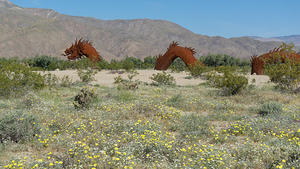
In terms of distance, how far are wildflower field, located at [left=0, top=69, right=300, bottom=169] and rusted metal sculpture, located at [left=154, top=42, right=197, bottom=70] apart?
33.8 ft

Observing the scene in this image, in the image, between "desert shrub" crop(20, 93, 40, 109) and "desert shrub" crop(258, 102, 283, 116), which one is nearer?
"desert shrub" crop(258, 102, 283, 116)

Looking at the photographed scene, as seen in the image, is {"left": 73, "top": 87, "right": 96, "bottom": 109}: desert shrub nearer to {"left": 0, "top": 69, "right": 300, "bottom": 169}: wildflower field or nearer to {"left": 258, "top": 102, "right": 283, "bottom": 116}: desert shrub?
{"left": 0, "top": 69, "right": 300, "bottom": 169}: wildflower field

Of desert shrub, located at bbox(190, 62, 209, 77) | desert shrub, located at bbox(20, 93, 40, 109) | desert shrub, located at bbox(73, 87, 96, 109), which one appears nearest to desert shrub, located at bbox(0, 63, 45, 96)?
desert shrub, located at bbox(20, 93, 40, 109)

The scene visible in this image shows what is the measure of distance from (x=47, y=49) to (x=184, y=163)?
8117cm

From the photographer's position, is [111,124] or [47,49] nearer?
[111,124]

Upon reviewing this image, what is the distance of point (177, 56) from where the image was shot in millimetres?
19969

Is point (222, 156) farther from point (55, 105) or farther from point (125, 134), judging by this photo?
point (55, 105)

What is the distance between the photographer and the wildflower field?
4199 millimetres

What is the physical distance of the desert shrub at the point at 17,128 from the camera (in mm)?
5254

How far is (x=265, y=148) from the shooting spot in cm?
461

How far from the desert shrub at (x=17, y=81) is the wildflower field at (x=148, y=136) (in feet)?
5.22

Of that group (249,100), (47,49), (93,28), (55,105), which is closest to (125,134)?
(55,105)

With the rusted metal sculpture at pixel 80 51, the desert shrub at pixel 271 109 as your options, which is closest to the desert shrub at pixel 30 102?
the desert shrub at pixel 271 109

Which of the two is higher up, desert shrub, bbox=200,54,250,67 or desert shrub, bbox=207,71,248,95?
desert shrub, bbox=200,54,250,67
